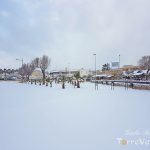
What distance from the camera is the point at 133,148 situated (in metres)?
5.73

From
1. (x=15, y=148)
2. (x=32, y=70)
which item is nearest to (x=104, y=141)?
(x=15, y=148)

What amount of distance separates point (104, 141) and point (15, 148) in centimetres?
193

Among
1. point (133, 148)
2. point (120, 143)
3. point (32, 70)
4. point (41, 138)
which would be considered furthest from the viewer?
point (32, 70)

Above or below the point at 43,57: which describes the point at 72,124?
below

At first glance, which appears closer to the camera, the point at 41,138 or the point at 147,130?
the point at 41,138

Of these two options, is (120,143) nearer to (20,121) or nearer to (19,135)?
(19,135)

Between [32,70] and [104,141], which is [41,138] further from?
[32,70]

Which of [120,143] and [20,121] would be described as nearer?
[120,143]

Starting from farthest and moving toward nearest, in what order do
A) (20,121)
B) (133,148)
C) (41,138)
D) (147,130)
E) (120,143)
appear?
1. (20,121)
2. (147,130)
3. (41,138)
4. (120,143)
5. (133,148)

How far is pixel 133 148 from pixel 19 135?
9.51 feet

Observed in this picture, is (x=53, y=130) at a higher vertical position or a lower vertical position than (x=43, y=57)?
lower

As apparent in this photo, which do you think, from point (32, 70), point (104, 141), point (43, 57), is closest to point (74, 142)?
point (104, 141)

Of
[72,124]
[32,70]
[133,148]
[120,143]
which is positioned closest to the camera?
[133,148]

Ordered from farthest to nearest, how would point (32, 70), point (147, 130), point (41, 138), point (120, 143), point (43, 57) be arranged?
point (32, 70) → point (43, 57) → point (147, 130) → point (41, 138) → point (120, 143)
